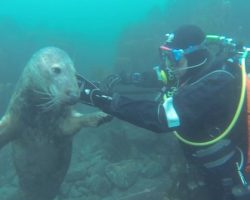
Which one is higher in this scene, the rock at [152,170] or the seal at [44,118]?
the seal at [44,118]

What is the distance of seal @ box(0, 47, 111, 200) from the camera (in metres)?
4.17

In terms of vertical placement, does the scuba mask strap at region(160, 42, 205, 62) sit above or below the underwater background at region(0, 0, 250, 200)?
above

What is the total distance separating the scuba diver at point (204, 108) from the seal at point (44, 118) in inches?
13.6

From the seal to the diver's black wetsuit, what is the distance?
0.72 metres

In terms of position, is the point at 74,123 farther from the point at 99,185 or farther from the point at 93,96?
the point at 99,185

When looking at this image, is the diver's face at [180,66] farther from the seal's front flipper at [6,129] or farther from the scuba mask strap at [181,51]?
the seal's front flipper at [6,129]

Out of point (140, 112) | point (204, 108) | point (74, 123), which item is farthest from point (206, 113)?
point (74, 123)

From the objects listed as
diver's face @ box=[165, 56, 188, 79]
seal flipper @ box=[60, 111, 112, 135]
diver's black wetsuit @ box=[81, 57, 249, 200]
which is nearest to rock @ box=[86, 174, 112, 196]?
seal flipper @ box=[60, 111, 112, 135]

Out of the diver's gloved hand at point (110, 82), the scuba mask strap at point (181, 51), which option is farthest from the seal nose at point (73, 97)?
the diver's gloved hand at point (110, 82)

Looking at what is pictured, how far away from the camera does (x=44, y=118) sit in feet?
15.5

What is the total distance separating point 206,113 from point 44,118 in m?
2.34

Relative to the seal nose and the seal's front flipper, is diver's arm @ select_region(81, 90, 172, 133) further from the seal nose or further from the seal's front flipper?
the seal's front flipper

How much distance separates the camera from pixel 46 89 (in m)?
4.27

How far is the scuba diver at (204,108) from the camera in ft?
11.3
